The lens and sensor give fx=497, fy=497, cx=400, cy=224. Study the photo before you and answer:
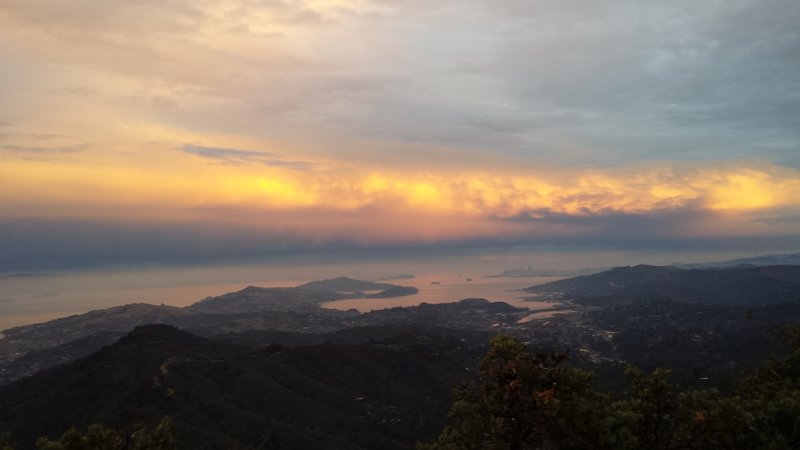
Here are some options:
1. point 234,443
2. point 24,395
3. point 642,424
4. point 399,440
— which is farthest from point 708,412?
point 24,395

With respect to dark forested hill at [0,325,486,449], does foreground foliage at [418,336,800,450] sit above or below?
above

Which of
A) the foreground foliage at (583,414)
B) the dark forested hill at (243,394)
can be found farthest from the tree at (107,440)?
the dark forested hill at (243,394)

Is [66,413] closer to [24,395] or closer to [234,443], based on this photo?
[24,395]

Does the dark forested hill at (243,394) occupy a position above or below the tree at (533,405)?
below

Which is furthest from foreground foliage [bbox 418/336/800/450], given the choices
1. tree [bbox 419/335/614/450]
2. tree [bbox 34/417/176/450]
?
tree [bbox 34/417/176/450]

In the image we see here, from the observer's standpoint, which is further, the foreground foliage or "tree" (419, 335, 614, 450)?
the foreground foliage

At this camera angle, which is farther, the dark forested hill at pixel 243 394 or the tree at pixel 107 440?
the dark forested hill at pixel 243 394

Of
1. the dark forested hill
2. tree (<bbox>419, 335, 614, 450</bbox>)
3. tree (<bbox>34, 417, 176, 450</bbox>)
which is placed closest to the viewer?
tree (<bbox>419, 335, 614, 450</bbox>)

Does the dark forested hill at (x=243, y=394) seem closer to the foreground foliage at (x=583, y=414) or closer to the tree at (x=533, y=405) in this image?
the foreground foliage at (x=583, y=414)

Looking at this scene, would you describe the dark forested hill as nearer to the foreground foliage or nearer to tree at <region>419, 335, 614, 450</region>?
the foreground foliage
